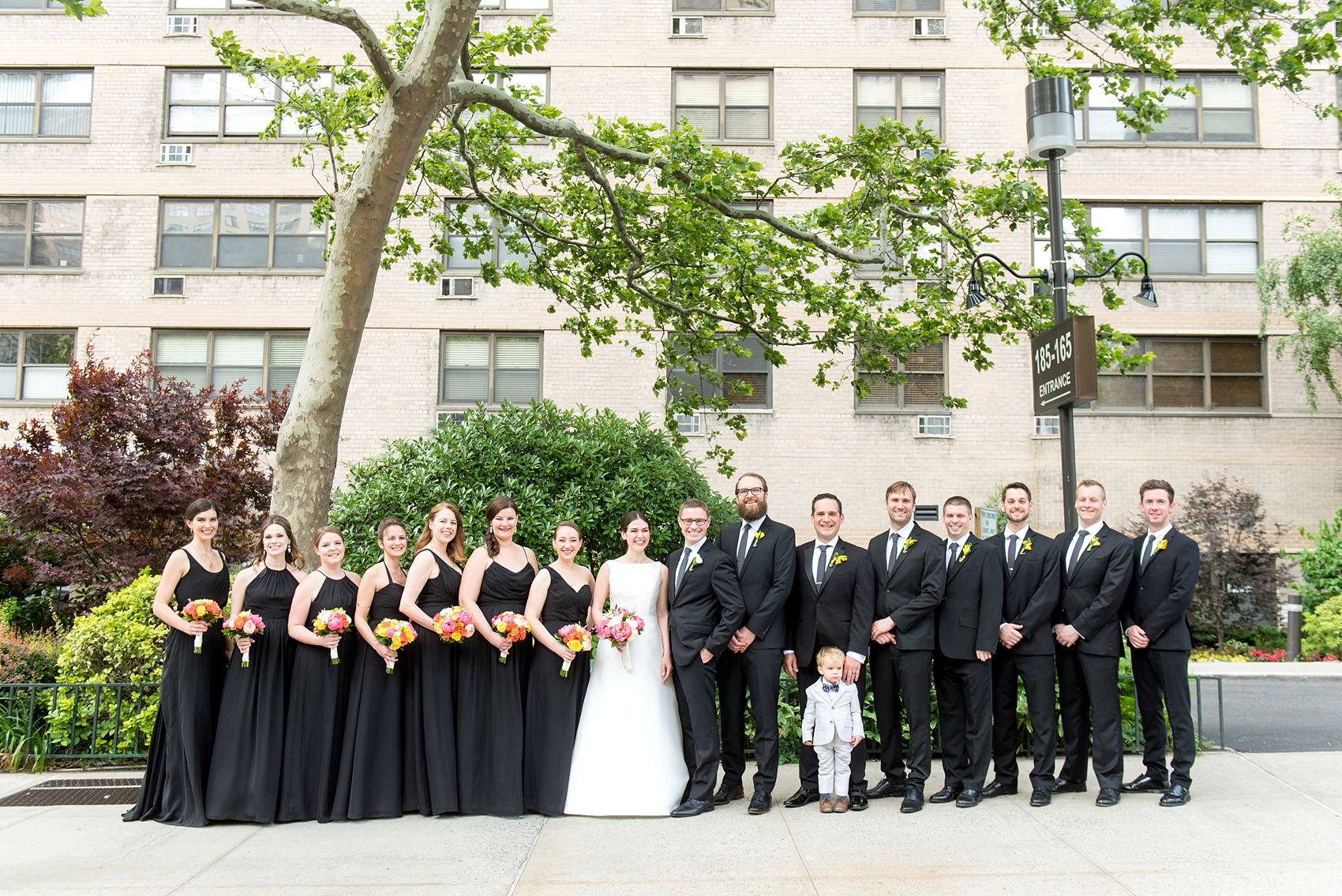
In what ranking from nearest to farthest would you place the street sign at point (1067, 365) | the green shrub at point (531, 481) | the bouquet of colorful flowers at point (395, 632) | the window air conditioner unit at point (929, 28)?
the bouquet of colorful flowers at point (395, 632)
the street sign at point (1067, 365)
the green shrub at point (531, 481)
the window air conditioner unit at point (929, 28)

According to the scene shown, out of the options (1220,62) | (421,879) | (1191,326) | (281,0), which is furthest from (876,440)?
(421,879)

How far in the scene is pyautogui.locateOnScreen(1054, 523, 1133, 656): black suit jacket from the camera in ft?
24.1

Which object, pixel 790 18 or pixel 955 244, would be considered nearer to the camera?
pixel 955 244

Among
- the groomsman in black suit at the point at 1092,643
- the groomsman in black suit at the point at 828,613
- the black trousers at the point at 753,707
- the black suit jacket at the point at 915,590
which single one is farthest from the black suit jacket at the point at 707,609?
the groomsman in black suit at the point at 1092,643

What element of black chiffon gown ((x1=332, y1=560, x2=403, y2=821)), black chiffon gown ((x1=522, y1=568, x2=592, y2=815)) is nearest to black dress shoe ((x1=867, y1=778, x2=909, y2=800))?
black chiffon gown ((x1=522, y1=568, x2=592, y2=815))

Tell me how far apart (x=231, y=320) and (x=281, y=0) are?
1560 centimetres

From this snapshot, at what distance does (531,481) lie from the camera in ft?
32.1

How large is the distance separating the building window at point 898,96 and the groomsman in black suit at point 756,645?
712 inches

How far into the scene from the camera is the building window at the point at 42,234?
2311 centimetres

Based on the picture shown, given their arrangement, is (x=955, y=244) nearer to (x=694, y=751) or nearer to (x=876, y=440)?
(x=694, y=751)

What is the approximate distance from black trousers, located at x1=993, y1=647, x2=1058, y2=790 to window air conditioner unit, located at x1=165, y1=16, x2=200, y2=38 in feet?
78.5

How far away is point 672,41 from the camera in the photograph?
75.8ft

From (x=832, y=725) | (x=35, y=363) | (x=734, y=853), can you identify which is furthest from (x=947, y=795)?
A: (x=35, y=363)

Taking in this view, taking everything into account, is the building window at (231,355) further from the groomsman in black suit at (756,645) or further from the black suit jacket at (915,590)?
the black suit jacket at (915,590)
